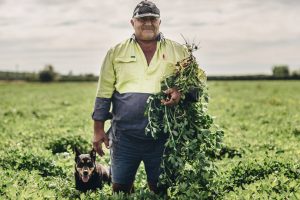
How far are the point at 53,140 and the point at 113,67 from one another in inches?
248

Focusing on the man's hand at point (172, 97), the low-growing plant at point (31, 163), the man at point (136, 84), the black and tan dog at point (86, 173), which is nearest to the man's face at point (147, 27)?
the man at point (136, 84)

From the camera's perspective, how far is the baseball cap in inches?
247

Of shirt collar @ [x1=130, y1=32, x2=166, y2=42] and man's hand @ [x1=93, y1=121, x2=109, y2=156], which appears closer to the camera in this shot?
shirt collar @ [x1=130, y1=32, x2=166, y2=42]

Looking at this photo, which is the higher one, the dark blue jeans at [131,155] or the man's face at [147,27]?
the man's face at [147,27]

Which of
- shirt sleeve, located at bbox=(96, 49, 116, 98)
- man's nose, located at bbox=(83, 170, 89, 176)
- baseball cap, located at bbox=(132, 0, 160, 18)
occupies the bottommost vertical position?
man's nose, located at bbox=(83, 170, 89, 176)

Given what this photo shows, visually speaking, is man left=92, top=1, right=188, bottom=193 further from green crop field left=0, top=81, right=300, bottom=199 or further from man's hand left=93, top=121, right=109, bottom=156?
green crop field left=0, top=81, right=300, bottom=199

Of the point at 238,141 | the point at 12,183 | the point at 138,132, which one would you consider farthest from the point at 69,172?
the point at 238,141

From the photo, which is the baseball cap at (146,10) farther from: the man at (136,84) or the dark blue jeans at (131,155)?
the dark blue jeans at (131,155)

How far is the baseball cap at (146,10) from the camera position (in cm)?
627

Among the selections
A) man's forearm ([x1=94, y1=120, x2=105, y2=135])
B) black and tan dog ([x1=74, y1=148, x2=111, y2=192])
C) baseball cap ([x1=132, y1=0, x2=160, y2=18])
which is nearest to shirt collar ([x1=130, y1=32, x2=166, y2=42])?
baseball cap ([x1=132, y1=0, x2=160, y2=18])

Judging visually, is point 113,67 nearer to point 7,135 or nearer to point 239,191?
point 239,191

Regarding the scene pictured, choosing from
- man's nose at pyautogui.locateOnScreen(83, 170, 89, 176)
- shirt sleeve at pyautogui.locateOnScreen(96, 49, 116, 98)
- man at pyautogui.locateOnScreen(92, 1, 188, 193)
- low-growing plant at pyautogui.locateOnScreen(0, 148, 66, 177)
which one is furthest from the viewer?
low-growing plant at pyautogui.locateOnScreen(0, 148, 66, 177)

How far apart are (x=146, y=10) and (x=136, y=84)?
0.98m

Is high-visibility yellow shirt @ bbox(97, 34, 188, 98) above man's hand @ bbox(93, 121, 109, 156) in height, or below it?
above
